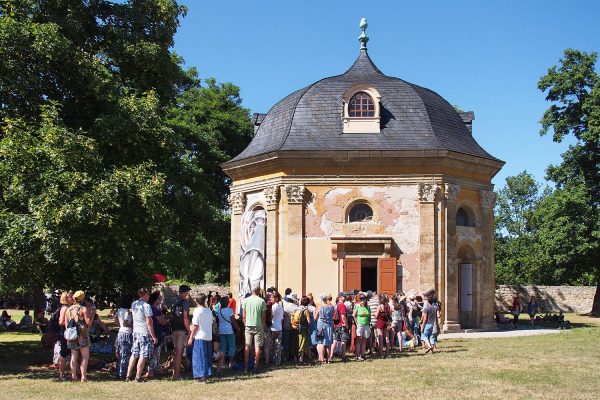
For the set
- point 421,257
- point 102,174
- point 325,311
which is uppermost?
point 102,174

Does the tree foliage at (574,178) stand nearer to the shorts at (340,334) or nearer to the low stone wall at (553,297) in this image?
the low stone wall at (553,297)

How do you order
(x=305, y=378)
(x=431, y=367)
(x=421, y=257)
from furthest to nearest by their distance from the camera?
(x=421, y=257) < (x=431, y=367) < (x=305, y=378)

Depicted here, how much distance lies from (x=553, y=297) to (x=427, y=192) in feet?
77.7

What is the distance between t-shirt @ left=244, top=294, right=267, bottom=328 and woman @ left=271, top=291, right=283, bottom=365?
0.78m

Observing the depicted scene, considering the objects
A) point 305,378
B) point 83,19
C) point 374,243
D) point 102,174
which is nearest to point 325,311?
point 305,378

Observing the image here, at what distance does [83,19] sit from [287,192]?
29.7ft

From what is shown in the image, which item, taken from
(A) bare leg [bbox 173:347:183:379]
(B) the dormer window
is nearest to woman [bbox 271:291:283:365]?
(A) bare leg [bbox 173:347:183:379]

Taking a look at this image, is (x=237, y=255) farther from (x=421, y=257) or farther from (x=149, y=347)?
(x=149, y=347)

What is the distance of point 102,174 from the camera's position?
595 inches

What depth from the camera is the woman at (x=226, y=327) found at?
48.0 feet

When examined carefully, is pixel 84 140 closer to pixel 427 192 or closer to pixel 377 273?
pixel 377 273

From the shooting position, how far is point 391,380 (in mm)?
13383

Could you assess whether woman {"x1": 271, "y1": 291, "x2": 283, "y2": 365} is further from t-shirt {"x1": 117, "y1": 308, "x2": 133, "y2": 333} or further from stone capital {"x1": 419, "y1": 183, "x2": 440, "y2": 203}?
stone capital {"x1": 419, "y1": 183, "x2": 440, "y2": 203}

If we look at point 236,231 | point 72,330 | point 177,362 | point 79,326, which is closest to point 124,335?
point 79,326
